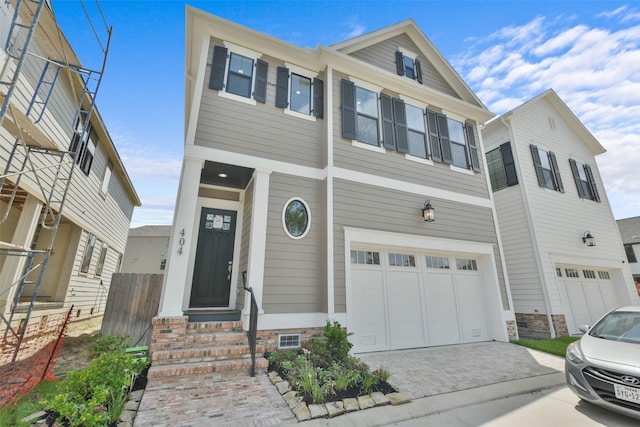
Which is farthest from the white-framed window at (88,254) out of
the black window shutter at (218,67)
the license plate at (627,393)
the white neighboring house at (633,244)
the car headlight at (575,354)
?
the white neighboring house at (633,244)

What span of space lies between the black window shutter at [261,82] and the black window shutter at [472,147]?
617cm

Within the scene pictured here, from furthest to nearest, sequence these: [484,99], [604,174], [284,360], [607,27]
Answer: [604,174] < [484,99] < [607,27] < [284,360]

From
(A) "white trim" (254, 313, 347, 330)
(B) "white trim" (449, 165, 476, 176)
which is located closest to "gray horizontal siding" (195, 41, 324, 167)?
(A) "white trim" (254, 313, 347, 330)

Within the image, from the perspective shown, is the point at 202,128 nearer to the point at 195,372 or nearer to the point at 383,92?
the point at 195,372

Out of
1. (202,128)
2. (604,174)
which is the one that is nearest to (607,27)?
(604,174)

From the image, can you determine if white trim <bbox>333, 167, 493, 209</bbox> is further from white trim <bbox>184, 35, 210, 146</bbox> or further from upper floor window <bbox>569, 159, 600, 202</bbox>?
upper floor window <bbox>569, 159, 600, 202</bbox>

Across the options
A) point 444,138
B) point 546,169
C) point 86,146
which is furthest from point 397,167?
point 86,146

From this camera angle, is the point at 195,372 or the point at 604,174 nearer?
the point at 195,372

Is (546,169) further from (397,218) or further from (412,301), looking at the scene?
(412,301)

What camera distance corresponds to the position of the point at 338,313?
16.9ft

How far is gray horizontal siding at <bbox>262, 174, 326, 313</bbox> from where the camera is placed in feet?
16.8

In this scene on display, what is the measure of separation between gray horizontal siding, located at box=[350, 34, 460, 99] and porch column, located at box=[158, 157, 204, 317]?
5.26 m

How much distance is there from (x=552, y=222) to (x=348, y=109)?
26.1 ft

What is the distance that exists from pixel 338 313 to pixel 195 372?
2544mm
